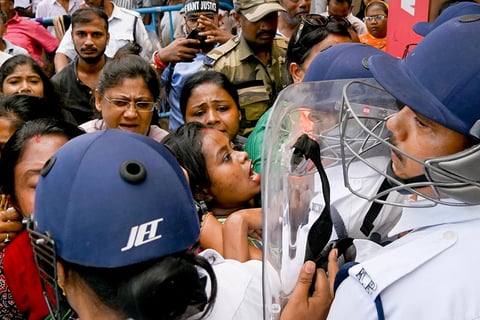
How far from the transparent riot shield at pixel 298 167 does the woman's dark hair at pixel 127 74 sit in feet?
5.62

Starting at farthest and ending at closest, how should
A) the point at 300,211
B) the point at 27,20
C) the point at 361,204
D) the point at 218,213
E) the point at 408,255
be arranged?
1. the point at 27,20
2. the point at 218,213
3. the point at 361,204
4. the point at 300,211
5. the point at 408,255

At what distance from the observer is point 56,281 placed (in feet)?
3.74

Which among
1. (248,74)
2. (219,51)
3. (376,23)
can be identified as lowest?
(376,23)

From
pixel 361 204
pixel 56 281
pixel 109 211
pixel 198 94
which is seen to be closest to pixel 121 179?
pixel 109 211

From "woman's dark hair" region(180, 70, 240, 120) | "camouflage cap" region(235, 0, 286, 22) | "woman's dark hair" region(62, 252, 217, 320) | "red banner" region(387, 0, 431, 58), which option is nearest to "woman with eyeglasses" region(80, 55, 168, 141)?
"woman's dark hair" region(180, 70, 240, 120)

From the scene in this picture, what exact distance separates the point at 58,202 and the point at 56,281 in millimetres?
157

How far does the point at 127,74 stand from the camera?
126 inches

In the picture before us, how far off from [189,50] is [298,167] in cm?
237

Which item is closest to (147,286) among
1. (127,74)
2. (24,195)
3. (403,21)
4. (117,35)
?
(24,195)

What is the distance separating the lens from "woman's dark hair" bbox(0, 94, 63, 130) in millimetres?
2568

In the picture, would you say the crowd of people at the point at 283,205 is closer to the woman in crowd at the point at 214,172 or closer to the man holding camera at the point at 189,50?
the woman in crowd at the point at 214,172

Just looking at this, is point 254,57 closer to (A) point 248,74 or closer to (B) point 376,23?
(A) point 248,74

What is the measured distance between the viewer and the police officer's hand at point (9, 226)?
2.01 m

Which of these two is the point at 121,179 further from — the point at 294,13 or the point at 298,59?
the point at 294,13
